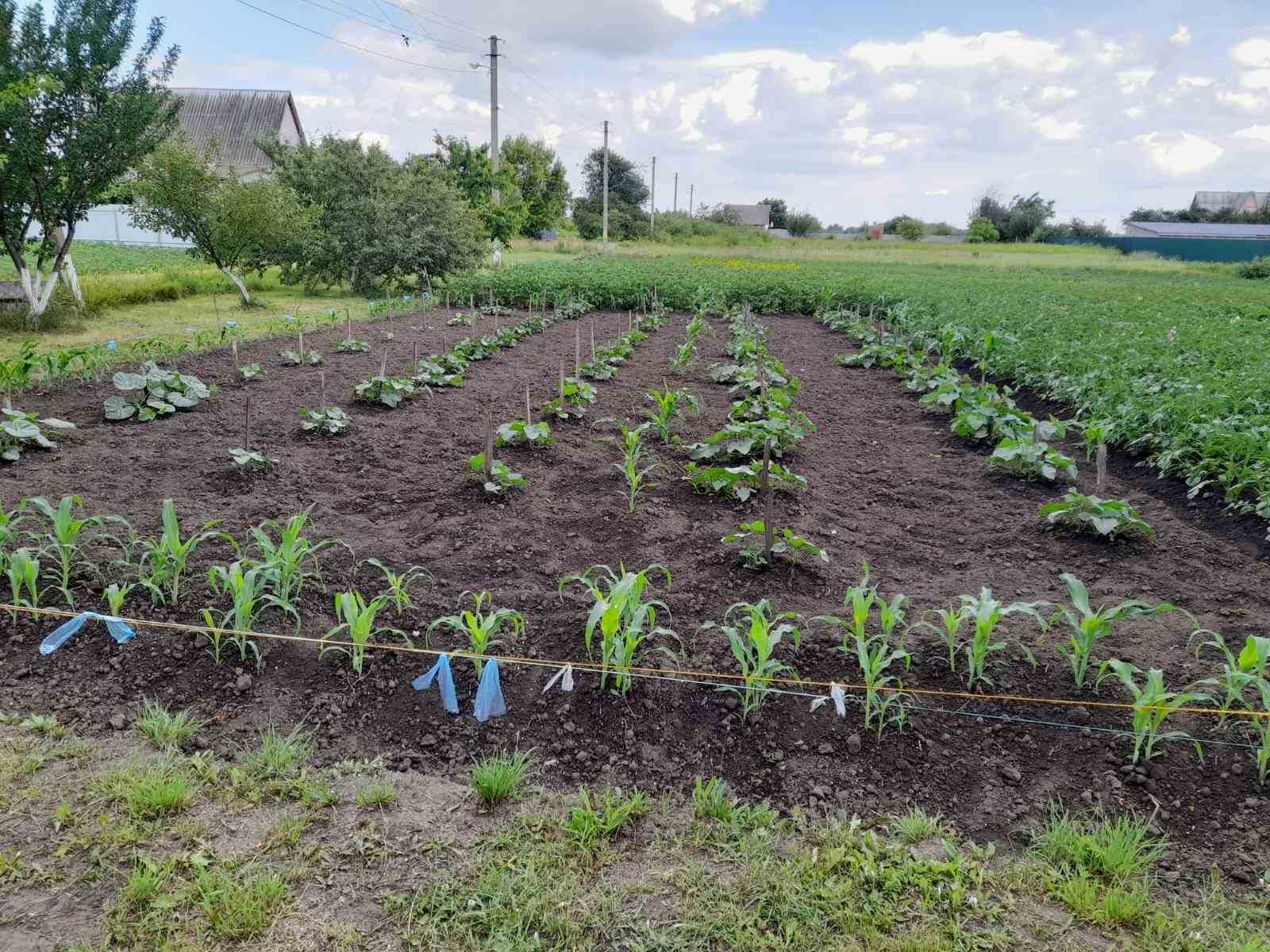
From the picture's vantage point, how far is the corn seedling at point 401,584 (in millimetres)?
3654

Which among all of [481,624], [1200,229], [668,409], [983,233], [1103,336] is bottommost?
[481,624]

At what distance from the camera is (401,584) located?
3.92 meters

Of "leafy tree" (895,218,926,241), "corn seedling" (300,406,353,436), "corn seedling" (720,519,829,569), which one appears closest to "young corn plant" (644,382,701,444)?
"corn seedling" (720,519,829,569)

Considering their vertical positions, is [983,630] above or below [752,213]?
below

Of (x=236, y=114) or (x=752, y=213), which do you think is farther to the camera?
(x=752, y=213)

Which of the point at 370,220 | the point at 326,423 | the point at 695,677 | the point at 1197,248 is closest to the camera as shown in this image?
the point at 695,677

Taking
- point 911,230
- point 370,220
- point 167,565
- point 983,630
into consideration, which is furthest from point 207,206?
point 911,230

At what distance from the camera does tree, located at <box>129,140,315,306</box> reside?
48.3 feet

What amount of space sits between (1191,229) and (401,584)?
7736cm

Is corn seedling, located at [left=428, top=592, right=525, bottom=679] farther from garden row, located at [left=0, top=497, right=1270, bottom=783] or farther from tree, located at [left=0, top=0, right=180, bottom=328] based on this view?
tree, located at [left=0, top=0, right=180, bottom=328]

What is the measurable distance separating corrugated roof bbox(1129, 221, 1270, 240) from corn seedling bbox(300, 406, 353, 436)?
68.3m

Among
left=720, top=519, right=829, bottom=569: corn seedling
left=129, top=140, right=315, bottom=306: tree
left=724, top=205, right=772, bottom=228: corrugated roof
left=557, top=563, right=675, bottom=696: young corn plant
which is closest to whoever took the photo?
left=557, top=563, right=675, bottom=696: young corn plant

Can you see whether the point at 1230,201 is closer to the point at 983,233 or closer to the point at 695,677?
the point at 983,233

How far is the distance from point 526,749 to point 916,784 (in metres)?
1.40
